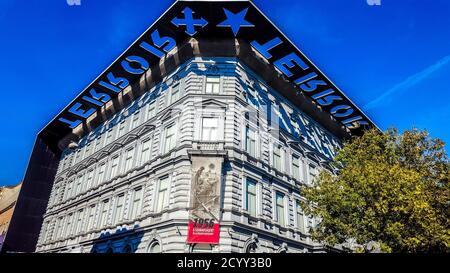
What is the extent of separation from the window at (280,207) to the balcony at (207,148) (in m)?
6.39

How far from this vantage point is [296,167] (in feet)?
88.4

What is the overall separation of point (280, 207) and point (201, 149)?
800 centimetres

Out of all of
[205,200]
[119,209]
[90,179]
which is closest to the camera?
[205,200]

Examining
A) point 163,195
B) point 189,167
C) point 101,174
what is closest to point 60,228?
point 101,174

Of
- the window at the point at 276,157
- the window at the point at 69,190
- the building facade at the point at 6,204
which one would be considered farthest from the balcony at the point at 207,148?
the building facade at the point at 6,204

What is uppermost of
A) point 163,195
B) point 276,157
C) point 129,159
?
point 276,157

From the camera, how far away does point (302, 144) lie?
2823cm

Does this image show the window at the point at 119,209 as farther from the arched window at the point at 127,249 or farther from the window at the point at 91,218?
the window at the point at 91,218

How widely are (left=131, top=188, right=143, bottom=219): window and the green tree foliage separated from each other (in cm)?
1169

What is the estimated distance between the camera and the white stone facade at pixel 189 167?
1945 cm

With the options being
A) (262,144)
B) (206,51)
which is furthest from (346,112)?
(206,51)

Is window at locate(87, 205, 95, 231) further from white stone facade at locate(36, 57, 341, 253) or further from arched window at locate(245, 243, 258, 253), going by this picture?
arched window at locate(245, 243, 258, 253)

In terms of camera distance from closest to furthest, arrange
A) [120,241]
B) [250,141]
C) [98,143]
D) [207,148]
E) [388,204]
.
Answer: [388,204] → [207,148] → [120,241] → [250,141] → [98,143]

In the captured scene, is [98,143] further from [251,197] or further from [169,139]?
[251,197]
